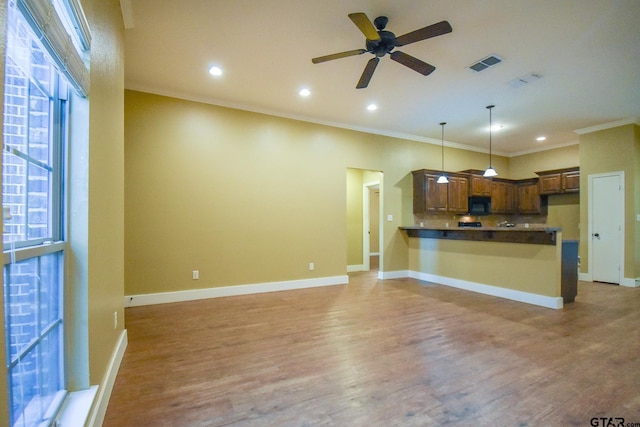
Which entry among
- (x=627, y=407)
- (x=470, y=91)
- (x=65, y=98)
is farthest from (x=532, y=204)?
(x=65, y=98)

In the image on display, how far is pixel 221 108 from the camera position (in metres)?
4.59

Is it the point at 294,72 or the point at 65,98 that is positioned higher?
the point at 294,72

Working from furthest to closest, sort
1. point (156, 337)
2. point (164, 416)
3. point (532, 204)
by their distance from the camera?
point (532, 204) → point (156, 337) → point (164, 416)

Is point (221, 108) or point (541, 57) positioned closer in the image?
point (541, 57)

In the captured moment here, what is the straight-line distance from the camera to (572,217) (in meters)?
6.79

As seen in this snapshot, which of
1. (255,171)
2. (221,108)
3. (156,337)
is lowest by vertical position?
(156,337)

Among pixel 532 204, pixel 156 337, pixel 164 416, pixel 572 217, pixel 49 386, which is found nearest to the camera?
pixel 49 386

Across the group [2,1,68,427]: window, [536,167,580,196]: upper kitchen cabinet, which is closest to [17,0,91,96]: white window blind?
[2,1,68,427]: window

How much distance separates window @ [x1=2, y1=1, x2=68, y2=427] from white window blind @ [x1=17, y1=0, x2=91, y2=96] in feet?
0.09

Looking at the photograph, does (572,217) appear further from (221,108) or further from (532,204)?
(221,108)

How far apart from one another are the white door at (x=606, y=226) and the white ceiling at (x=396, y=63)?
4.02ft

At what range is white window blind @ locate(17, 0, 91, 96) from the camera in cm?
98

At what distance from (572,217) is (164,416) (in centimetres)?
865

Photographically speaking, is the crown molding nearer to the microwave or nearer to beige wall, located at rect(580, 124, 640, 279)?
beige wall, located at rect(580, 124, 640, 279)
